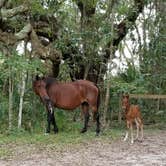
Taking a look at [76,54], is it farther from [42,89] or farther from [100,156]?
[100,156]

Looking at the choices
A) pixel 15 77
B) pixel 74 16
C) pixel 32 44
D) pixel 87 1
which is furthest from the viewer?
pixel 74 16

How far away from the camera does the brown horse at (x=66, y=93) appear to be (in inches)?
469

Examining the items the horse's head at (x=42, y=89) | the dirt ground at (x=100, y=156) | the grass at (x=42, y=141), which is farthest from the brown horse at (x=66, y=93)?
the dirt ground at (x=100, y=156)

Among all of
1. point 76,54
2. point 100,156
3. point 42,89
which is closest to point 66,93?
point 42,89

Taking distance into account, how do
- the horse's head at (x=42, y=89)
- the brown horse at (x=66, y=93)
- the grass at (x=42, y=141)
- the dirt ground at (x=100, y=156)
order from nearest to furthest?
the dirt ground at (x=100, y=156) → the grass at (x=42, y=141) → the horse's head at (x=42, y=89) → the brown horse at (x=66, y=93)

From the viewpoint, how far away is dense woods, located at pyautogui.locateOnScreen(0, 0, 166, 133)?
12.1 m

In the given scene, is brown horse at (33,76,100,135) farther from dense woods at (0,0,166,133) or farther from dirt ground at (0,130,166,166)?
dirt ground at (0,130,166,166)

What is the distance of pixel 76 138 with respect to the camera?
10758mm

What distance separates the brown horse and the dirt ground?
1.97 meters

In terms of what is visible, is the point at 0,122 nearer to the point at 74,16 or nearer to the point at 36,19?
the point at 36,19

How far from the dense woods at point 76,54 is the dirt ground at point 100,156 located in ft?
9.23

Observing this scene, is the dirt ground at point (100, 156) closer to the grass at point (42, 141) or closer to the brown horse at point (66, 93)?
the grass at point (42, 141)

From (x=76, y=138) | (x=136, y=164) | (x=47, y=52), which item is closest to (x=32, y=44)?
(x=47, y=52)

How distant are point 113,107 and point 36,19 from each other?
3.96m
